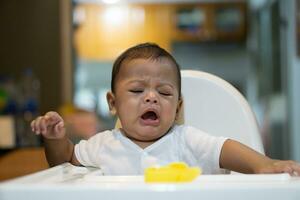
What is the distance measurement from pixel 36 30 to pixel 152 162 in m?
1.50

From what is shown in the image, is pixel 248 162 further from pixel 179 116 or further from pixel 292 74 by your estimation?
pixel 292 74

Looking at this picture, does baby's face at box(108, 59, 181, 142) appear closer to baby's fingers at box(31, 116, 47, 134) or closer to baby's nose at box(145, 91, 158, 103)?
baby's nose at box(145, 91, 158, 103)

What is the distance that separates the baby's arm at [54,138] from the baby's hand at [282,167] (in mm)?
296

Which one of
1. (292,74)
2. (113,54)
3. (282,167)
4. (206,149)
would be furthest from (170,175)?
(113,54)

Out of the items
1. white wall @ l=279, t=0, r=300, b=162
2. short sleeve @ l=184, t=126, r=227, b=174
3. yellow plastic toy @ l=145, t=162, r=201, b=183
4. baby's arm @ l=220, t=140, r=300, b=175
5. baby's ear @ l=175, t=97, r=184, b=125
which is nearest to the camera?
yellow plastic toy @ l=145, t=162, r=201, b=183

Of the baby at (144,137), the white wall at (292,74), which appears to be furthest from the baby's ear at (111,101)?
the white wall at (292,74)

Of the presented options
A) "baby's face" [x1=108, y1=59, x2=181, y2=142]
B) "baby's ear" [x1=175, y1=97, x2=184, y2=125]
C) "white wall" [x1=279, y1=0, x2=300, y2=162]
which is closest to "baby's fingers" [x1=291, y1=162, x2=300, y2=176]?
"baby's face" [x1=108, y1=59, x2=181, y2=142]

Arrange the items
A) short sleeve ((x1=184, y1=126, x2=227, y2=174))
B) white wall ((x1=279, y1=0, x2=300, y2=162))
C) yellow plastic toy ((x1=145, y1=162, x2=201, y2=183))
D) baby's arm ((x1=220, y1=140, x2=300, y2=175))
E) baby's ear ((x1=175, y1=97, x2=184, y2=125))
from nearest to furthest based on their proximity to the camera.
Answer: yellow plastic toy ((x1=145, y1=162, x2=201, y2=183)), baby's arm ((x1=220, y1=140, x2=300, y2=175)), short sleeve ((x1=184, y1=126, x2=227, y2=174)), baby's ear ((x1=175, y1=97, x2=184, y2=125)), white wall ((x1=279, y1=0, x2=300, y2=162))

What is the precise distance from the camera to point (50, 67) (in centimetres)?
219

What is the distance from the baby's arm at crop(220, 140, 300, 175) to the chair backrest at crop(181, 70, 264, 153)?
194mm

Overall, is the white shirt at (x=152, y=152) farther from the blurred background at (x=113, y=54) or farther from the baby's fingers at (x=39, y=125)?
the blurred background at (x=113, y=54)

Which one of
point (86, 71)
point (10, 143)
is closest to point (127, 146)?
point (10, 143)

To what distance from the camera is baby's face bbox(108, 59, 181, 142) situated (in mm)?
812

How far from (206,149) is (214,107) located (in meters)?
0.21
